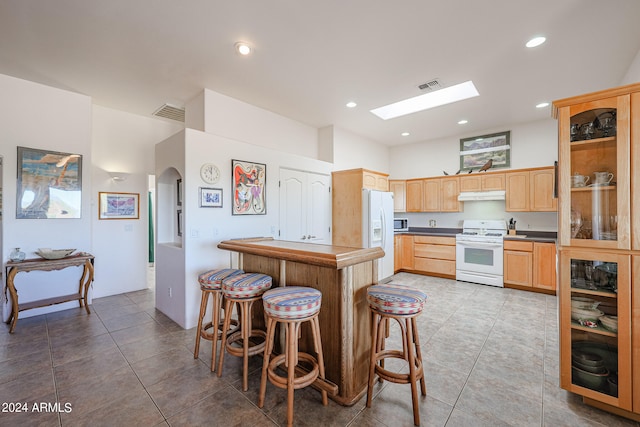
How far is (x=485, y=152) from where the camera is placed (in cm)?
559

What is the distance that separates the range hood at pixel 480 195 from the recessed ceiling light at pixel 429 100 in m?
2.11

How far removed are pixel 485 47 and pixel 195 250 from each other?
12.8ft

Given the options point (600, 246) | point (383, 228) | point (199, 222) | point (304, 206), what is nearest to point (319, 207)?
point (304, 206)

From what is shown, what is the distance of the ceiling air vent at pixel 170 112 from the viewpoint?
4.25 meters

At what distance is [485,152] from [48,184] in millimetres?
7413

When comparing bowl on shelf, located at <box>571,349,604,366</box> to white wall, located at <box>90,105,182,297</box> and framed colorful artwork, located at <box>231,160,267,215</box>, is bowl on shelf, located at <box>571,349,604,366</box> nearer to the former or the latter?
framed colorful artwork, located at <box>231,160,267,215</box>

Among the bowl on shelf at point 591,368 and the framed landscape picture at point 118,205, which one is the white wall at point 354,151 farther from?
the bowl on shelf at point 591,368

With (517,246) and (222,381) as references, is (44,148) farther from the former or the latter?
(517,246)

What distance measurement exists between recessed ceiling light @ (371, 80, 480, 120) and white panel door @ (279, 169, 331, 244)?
5.17 feet

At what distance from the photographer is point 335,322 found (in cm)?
196

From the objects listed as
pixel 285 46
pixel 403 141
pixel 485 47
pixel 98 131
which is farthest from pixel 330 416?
pixel 403 141

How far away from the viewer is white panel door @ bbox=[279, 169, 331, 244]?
4344 millimetres

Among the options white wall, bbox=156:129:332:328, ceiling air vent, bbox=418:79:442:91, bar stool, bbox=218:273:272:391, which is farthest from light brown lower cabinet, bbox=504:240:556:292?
bar stool, bbox=218:273:272:391

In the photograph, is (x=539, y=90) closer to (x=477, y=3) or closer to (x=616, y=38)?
(x=616, y=38)
